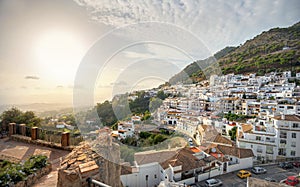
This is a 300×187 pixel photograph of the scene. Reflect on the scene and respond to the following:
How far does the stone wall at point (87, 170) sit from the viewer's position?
1.17 m

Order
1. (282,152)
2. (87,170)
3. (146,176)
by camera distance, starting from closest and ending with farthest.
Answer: (87,170) < (146,176) < (282,152)

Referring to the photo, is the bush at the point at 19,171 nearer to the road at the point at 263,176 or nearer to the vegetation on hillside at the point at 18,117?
the vegetation on hillside at the point at 18,117

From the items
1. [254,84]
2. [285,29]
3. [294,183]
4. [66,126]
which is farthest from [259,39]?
[66,126]

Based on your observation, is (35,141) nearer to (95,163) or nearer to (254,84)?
(95,163)

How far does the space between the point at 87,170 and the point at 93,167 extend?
0.06 meters

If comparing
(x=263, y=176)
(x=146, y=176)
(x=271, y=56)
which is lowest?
(x=263, y=176)

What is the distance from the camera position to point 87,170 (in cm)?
121

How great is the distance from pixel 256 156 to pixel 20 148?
1149 cm

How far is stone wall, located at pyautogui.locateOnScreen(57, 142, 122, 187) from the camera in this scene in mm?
1170

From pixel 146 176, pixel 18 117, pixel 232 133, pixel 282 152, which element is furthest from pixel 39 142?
pixel 232 133

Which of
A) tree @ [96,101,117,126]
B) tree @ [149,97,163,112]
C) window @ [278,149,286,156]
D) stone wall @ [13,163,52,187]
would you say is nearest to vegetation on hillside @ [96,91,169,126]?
tree @ [96,101,117,126]

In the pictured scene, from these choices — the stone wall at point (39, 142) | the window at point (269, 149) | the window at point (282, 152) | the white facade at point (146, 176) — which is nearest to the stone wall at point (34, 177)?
the stone wall at point (39, 142)

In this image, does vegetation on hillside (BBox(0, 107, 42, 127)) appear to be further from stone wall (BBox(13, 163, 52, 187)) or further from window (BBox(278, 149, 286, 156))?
window (BBox(278, 149, 286, 156))

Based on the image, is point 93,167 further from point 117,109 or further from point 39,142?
point 39,142
